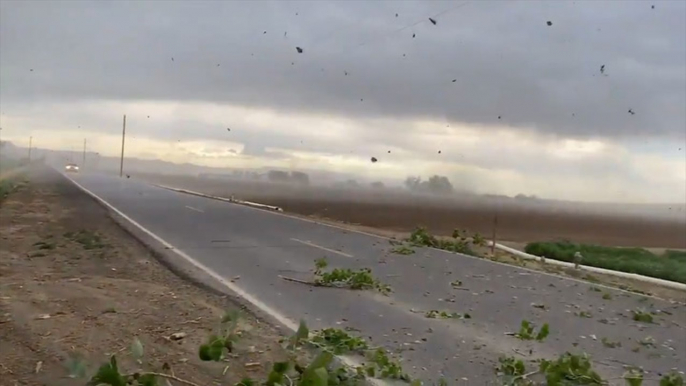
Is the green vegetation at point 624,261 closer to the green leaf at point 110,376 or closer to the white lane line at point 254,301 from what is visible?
the white lane line at point 254,301

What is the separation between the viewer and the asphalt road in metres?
6.66

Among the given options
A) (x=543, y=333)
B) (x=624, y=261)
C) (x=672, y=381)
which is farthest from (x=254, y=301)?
(x=624, y=261)

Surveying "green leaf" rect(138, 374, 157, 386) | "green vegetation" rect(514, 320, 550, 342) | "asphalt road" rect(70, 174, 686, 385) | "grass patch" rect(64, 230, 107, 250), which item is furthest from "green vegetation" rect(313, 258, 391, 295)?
"green leaf" rect(138, 374, 157, 386)

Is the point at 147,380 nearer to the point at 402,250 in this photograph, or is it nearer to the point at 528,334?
the point at 528,334

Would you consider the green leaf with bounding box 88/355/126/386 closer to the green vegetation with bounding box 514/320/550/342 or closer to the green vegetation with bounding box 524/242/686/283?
the green vegetation with bounding box 514/320/550/342

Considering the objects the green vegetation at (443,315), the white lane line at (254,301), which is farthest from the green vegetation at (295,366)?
the green vegetation at (443,315)

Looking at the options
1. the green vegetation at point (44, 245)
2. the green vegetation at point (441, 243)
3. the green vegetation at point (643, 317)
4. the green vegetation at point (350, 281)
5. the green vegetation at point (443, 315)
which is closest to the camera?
the green vegetation at point (443, 315)

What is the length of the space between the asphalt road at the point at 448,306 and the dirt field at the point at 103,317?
1126 mm

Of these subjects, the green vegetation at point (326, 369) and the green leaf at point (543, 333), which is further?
the green leaf at point (543, 333)

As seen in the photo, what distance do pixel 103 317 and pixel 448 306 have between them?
4703mm

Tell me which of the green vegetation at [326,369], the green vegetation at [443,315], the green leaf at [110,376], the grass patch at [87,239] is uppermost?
the green leaf at [110,376]

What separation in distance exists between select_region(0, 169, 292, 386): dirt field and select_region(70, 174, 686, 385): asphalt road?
3.69 feet

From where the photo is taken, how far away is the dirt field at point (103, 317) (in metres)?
5.28

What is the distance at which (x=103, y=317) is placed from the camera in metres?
6.80
